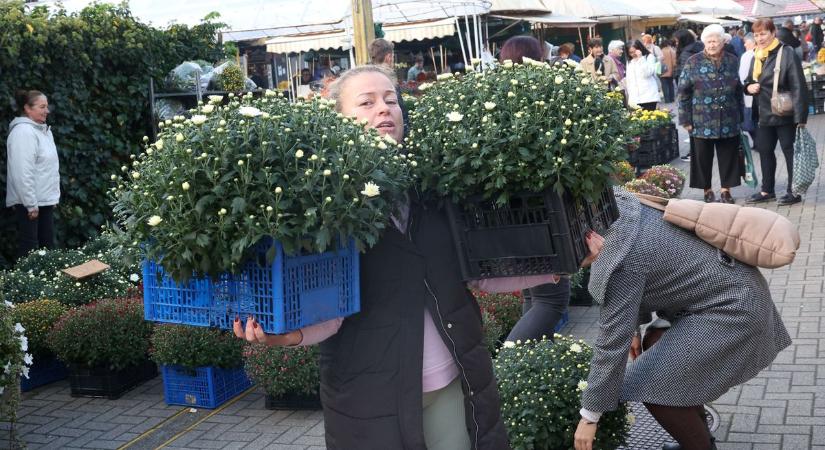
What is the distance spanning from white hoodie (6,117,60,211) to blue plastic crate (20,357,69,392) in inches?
96.6

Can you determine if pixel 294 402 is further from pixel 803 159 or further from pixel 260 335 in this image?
pixel 803 159

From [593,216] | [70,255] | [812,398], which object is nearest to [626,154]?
[593,216]

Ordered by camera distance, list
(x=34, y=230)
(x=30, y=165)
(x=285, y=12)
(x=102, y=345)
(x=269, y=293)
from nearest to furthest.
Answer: (x=269, y=293)
(x=102, y=345)
(x=30, y=165)
(x=34, y=230)
(x=285, y=12)

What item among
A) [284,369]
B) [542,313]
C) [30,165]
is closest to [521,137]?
[542,313]

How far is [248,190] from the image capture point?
2.61m

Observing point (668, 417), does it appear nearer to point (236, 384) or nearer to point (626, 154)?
point (626, 154)

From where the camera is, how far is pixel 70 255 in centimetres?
803

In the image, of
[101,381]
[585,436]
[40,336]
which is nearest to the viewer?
[585,436]

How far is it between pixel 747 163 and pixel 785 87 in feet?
3.79

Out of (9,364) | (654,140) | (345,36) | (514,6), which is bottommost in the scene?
(9,364)

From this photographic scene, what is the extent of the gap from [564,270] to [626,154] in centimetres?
41

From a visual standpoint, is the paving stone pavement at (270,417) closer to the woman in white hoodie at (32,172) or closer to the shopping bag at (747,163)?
the woman in white hoodie at (32,172)

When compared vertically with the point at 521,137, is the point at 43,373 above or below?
below

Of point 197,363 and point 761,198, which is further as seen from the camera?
point 761,198
